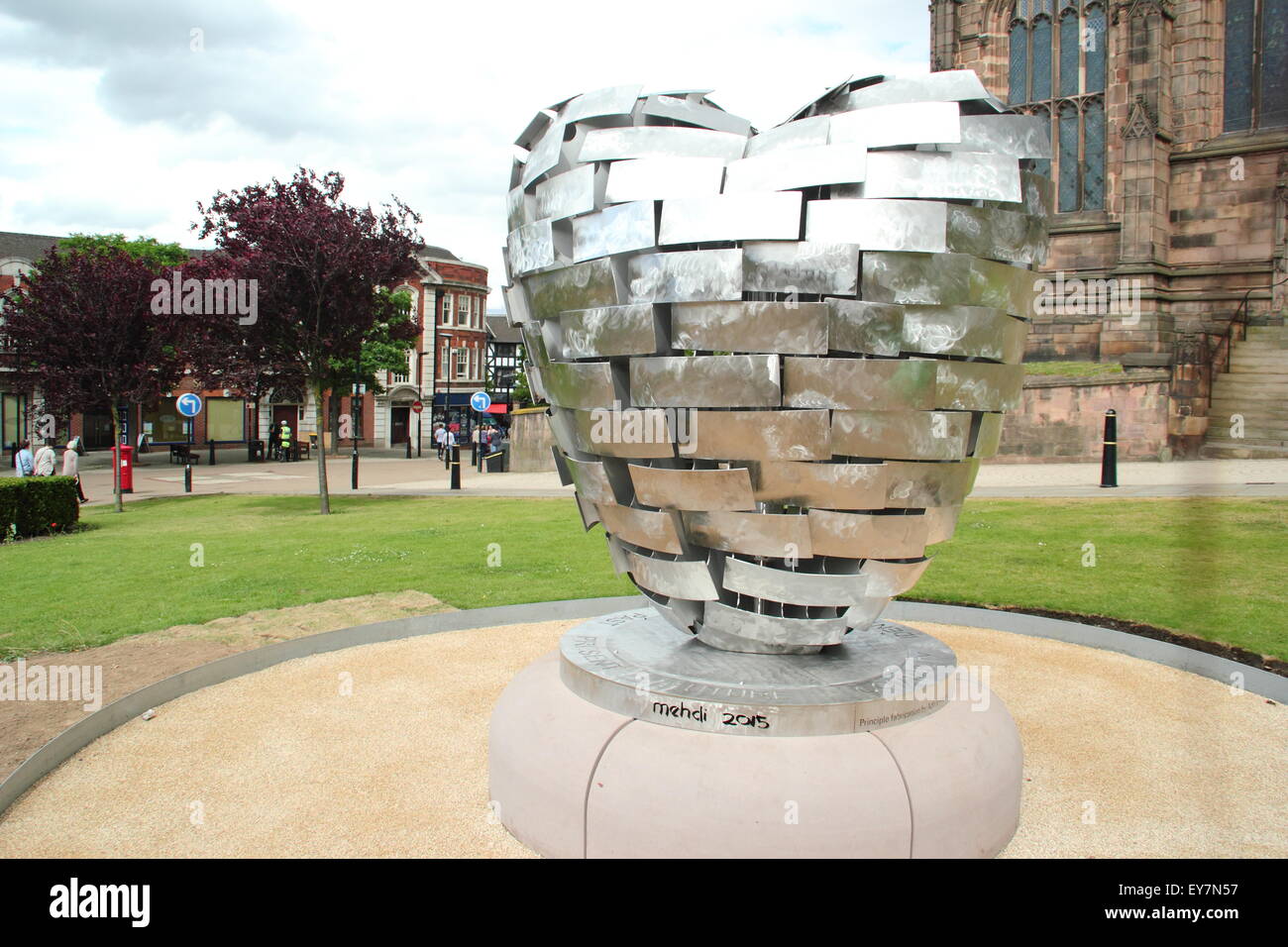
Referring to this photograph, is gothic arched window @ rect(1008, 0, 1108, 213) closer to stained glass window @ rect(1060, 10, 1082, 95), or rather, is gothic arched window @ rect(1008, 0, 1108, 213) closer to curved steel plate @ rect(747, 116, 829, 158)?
stained glass window @ rect(1060, 10, 1082, 95)

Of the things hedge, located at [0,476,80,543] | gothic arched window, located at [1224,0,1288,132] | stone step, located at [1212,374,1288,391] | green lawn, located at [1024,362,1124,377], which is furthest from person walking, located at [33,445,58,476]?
gothic arched window, located at [1224,0,1288,132]

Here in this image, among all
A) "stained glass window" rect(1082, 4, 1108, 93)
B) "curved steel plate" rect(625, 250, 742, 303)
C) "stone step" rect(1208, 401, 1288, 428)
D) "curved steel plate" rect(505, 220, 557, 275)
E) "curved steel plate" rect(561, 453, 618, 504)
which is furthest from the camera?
"stained glass window" rect(1082, 4, 1108, 93)

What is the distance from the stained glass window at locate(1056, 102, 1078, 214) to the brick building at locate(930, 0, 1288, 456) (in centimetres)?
39

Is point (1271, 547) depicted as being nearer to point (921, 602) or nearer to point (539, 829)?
point (921, 602)

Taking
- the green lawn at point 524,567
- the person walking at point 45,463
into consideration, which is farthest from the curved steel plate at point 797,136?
the person walking at point 45,463

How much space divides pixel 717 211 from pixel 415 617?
19.2 feet

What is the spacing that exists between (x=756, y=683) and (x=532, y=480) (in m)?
20.7

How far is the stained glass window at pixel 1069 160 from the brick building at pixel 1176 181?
0.39 m

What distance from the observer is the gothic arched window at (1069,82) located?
30.3 m

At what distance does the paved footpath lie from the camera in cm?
1777

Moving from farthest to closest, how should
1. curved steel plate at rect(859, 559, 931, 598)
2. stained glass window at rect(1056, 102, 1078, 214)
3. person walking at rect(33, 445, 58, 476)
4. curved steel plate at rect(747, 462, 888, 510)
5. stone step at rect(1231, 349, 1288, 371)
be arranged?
stained glass window at rect(1056, 102, 1078, 214)
stone step at rect(1231, 349, 1288, 371)
person walking at rect(33, 445, 58, 476)
curved steel plate at rect(859, 559, 931, 598)
curved steel plate at rect(747, 462, 888, 510)

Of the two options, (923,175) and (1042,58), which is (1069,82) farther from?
(923,175)

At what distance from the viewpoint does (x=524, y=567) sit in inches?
477

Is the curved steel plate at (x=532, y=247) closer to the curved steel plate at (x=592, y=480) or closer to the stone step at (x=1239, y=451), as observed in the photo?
the curved steel plate at (x=592, y=480)
